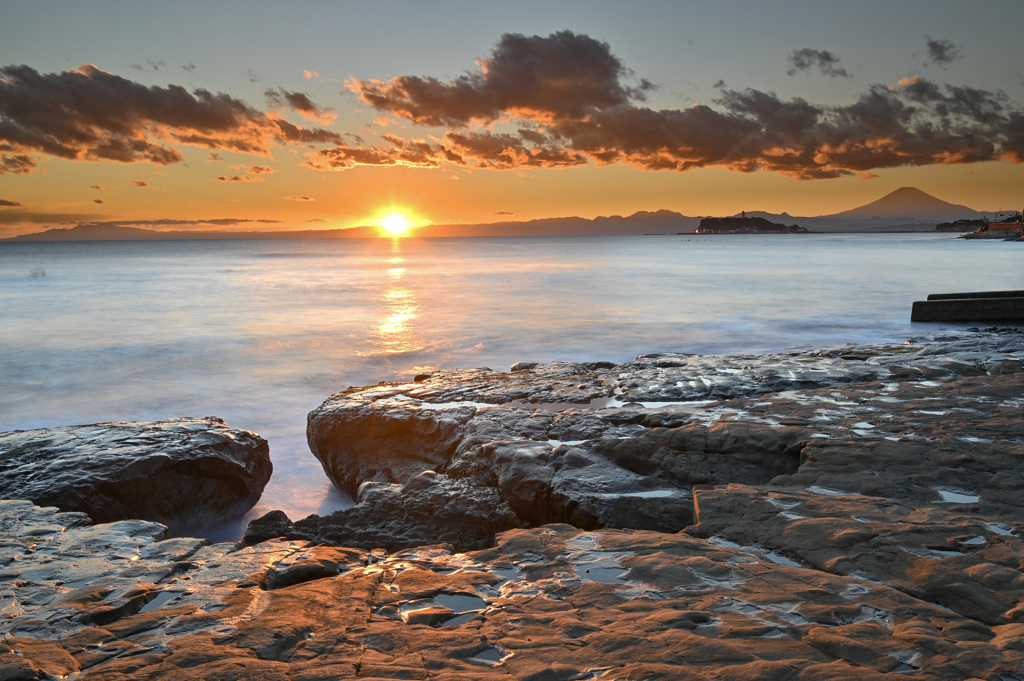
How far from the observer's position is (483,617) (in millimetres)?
2434

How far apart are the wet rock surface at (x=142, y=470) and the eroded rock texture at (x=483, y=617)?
1261 mm

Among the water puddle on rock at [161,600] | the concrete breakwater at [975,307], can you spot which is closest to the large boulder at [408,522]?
the water puddle on rock at [161,600]

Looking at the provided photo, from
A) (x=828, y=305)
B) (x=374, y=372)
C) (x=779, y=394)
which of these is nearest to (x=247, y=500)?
(x=779, y=394)

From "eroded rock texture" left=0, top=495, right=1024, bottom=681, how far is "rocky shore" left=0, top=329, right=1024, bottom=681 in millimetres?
11

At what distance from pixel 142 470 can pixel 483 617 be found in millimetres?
3617

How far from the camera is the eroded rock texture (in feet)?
6.63

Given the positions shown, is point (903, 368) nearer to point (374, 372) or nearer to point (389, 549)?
point (389, 549)

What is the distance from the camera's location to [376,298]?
26844 mm

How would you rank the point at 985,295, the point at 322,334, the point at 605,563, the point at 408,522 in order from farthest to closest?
the point at 322,334 → the point at 985,295 → the point at 408,522 → the point at 605,563

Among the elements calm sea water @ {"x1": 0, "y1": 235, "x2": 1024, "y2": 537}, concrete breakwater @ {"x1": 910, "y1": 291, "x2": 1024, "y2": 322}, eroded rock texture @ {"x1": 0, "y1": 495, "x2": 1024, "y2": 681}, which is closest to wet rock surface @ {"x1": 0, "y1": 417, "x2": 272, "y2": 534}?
calm sea water @ {"x1": 0, "y1": 235, "x2": 1024, "y2": 537}

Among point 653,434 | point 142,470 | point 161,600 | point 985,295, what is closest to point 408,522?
point 161,600

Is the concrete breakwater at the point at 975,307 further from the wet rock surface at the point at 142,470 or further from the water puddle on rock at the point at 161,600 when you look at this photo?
the water puddle on rock at the point at 161,600

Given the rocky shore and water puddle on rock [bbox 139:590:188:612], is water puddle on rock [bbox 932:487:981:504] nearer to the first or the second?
the rocky shore

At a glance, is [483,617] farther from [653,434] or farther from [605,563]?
[653,434]
